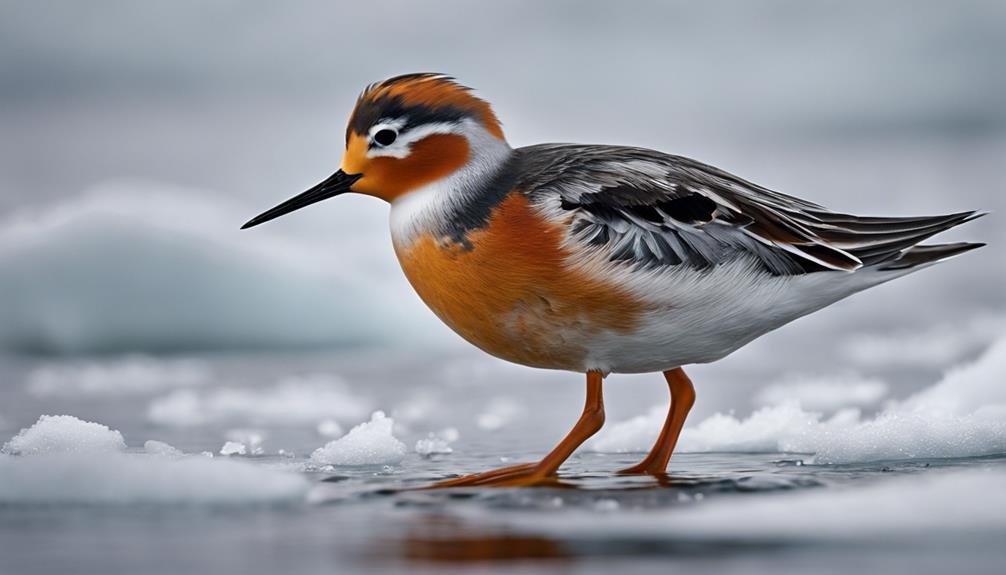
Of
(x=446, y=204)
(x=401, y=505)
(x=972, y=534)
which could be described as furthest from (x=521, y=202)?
(x=972, y=534)

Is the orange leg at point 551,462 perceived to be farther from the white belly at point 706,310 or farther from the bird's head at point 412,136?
the bird's head at point 412,136

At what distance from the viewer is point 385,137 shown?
25.2ft

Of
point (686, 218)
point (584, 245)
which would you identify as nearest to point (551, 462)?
point (584, 245)

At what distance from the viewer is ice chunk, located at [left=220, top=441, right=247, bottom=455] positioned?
28.3 feet

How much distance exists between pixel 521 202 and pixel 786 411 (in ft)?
9.64

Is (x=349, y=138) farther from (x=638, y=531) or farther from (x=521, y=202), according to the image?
(x=638, y=531)

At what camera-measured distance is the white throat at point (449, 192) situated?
7.47m

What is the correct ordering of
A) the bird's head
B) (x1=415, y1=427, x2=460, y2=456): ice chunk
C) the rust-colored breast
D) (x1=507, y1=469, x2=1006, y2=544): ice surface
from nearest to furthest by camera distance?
(x1=507, y1=469, x2=1006, y2=544): ice surface, the rust-colored breast, the bird's head, (x1=415, y1=427, x2=460, y2=456): ice chunk

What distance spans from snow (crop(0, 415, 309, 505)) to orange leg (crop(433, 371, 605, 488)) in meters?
1.11

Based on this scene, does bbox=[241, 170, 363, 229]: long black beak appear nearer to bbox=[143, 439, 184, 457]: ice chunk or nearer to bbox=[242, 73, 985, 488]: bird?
bbox=[242, 73, 985, 488]: bird

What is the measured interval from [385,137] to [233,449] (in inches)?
96.2

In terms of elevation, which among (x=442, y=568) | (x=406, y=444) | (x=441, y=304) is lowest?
(x=442, y=568)

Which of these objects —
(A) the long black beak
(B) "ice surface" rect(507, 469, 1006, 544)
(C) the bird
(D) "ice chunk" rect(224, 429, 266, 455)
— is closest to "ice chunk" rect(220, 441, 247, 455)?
(D) "ice chunk" rect(224, 429, 266, 455)

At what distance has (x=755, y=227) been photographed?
764cm
